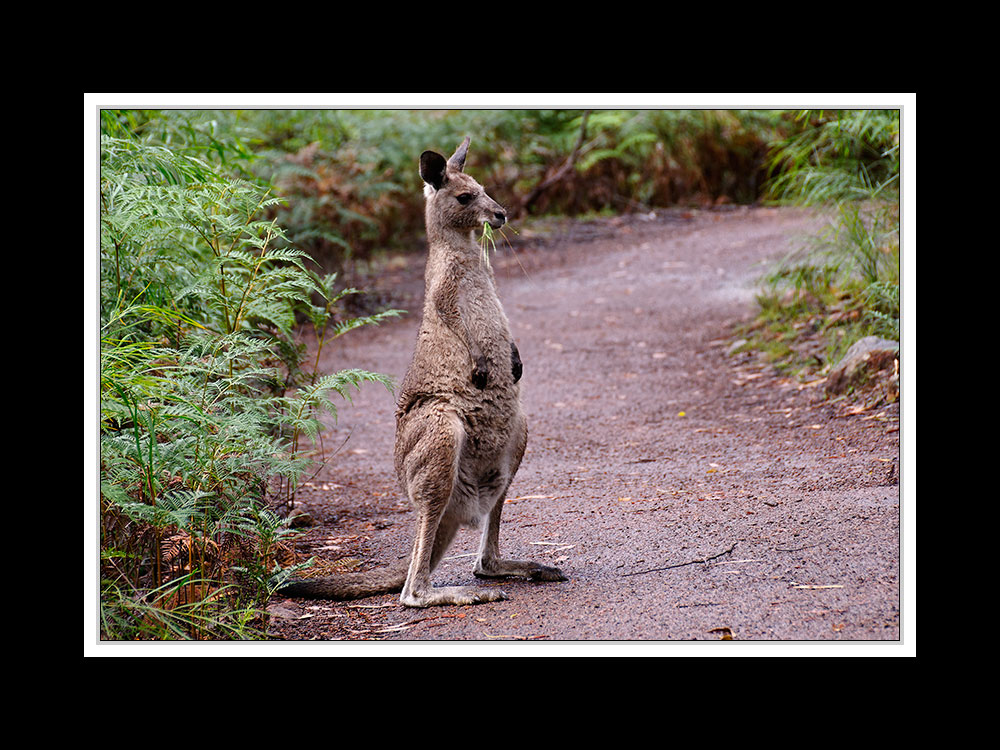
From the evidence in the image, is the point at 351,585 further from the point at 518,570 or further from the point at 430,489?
the point at 518,570

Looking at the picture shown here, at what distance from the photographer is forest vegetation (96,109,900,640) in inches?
180

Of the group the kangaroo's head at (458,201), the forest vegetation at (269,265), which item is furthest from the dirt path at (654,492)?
the kangaroo's head at (458,201)

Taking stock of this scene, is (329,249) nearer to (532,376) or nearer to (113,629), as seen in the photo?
(532,376)

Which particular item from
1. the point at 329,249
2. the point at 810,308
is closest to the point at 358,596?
the point at 810,308

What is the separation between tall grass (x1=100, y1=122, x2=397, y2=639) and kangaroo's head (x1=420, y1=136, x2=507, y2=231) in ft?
2.91

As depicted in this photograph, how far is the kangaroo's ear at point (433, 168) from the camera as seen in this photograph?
4.82m

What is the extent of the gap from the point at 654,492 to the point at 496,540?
4.98 ft

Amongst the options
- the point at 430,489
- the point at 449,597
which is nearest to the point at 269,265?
the point at 430,489

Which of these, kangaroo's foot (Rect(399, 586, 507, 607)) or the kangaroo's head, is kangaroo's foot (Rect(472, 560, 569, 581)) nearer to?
kangaroo's foot (Rect(399, 586, 507, 607))

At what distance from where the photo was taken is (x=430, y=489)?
15.3ft

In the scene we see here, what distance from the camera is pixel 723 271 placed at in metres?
12.7

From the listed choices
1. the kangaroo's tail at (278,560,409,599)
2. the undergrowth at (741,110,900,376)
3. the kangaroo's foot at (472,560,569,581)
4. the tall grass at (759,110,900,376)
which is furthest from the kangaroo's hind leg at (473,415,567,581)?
the undergrowth at (741,110,900,376)

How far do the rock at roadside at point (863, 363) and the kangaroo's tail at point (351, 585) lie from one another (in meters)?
Result: 4.24
